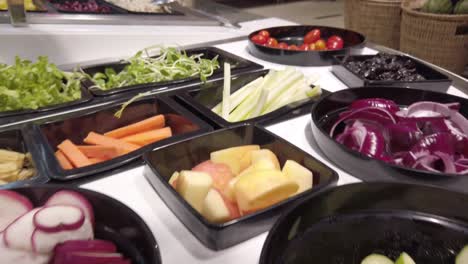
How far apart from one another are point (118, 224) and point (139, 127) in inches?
23.9

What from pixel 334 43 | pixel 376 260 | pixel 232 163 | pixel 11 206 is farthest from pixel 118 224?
pixel 334 43

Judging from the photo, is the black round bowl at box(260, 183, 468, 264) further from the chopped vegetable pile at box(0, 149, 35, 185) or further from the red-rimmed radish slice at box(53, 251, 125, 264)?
the chopped vegetable pile at box(0, 149, 35, 185)

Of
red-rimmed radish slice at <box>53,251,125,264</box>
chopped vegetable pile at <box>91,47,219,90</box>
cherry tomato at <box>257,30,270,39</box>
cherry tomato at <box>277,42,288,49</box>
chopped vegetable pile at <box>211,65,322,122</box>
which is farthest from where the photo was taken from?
cherry tomato at <box>257,30,270,39</box>

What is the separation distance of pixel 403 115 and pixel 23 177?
3.44ft

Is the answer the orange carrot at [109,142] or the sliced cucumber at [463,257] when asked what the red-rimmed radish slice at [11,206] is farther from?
the sliced cucumber at [463,257]

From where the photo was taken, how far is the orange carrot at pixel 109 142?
4.02ft

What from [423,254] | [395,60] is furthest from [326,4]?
[423,254]

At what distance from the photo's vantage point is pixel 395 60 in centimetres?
162

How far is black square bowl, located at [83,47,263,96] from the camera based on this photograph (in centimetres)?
146

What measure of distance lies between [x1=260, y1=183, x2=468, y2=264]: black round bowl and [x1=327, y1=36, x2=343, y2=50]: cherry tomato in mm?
1240

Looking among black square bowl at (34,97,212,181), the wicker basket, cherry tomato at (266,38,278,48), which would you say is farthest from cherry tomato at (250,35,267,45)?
the wicker basket

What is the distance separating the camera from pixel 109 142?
4.06 ft

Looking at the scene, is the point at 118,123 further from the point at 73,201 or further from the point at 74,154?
the point at 73,201

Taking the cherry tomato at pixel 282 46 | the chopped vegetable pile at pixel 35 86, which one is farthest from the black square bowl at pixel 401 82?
the chopped vegetable pile at pixel 35 86
